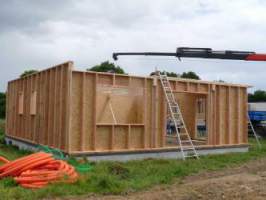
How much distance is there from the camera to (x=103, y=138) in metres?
12.9

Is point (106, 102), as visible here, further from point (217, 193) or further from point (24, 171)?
point (217, 193)

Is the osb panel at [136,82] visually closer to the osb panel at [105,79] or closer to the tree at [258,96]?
the osb panel at [105,79]

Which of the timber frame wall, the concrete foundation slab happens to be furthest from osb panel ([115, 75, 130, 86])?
the concrete foundation slab

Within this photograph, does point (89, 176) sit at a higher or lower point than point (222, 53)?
lower

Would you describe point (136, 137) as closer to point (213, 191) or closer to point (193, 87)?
point (193, 87)

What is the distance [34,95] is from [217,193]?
956 centimetres

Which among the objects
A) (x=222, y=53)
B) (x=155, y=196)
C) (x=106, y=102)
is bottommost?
(x=155, y=196)

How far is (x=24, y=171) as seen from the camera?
8.96 metres

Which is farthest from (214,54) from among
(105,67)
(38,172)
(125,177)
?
(105,67)

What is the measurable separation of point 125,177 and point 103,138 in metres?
3.03

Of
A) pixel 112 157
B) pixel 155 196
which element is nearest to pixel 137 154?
pixel 112 157

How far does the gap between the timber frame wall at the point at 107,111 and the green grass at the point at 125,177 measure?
0.95 metres

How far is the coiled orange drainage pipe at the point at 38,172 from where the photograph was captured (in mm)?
8578

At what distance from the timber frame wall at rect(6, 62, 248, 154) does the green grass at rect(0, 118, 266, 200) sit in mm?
951
